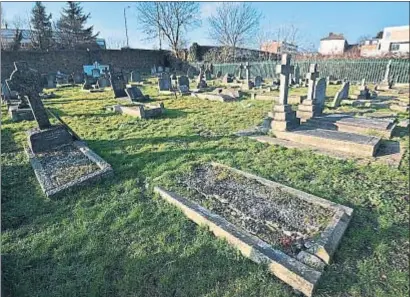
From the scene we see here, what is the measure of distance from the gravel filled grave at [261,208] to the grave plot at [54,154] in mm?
1717

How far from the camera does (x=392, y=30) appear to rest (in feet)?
162

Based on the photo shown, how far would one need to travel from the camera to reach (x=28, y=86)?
5930mm

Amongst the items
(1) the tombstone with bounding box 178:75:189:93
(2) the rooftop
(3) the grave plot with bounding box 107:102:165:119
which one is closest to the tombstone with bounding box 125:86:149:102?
(3) the grave plot with bounding box 107:102:165:119

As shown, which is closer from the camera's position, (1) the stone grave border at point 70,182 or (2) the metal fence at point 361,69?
(1) the stone grave border at point 70,182

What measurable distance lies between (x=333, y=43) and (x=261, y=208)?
6895 cm

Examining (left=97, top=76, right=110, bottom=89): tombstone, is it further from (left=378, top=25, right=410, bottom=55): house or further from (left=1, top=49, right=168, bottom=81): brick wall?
(left=378, top=25, right=410, bottom=55): house

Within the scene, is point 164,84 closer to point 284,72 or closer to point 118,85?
point 118,85

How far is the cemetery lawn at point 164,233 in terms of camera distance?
97.6 inches

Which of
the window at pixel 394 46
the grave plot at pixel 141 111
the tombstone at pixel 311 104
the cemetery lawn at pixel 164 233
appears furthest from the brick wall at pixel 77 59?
the window at pixel 394 46

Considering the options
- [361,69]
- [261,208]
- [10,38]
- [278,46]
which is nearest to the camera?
[261,208]

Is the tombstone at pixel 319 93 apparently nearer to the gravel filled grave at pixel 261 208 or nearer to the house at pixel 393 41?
the gravel filled grave at pixel 261 208

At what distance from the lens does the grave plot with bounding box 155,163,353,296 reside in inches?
102

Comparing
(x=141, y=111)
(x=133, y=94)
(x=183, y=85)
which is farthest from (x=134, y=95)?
(x=183, y=85)

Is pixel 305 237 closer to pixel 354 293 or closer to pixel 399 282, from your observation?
pixel 354 293
